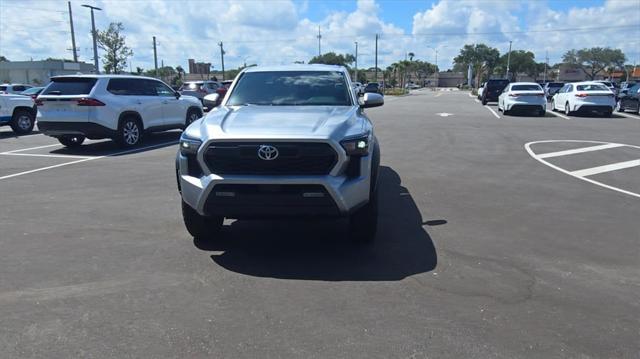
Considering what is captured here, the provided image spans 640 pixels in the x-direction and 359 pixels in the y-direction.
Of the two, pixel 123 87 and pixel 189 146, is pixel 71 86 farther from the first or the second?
pixel 189 146

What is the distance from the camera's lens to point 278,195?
14.7ft

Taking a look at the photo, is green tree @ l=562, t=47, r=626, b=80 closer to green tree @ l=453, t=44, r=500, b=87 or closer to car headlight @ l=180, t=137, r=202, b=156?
green tree @ l=453, t=44, r=500, b=87

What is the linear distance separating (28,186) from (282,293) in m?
6.10

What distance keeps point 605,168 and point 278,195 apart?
801cm

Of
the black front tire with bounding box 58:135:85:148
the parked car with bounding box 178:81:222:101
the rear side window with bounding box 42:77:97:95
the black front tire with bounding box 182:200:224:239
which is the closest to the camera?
the black front tire with bounding box 182:200:224:239

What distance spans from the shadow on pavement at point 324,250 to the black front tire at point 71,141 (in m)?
8.87

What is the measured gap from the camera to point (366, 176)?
4.75 metres

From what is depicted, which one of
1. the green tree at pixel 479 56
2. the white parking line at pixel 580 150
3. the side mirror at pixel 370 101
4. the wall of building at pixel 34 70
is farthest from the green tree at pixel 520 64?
the side mirror at pixel 370 101

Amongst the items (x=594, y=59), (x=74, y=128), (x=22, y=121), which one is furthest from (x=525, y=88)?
(x=594, y=59)

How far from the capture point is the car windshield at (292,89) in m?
6.16

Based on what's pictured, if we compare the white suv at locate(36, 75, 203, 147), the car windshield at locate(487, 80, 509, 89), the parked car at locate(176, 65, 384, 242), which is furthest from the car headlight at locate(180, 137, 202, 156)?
the car windshield at locate(487, 80, 509, 89)

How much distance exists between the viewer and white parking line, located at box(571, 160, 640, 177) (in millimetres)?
9398

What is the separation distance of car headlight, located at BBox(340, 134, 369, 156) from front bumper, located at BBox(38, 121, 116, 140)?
9107 millimetres

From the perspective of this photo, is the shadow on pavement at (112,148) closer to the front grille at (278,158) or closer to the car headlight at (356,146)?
the front grille at (278,158)
